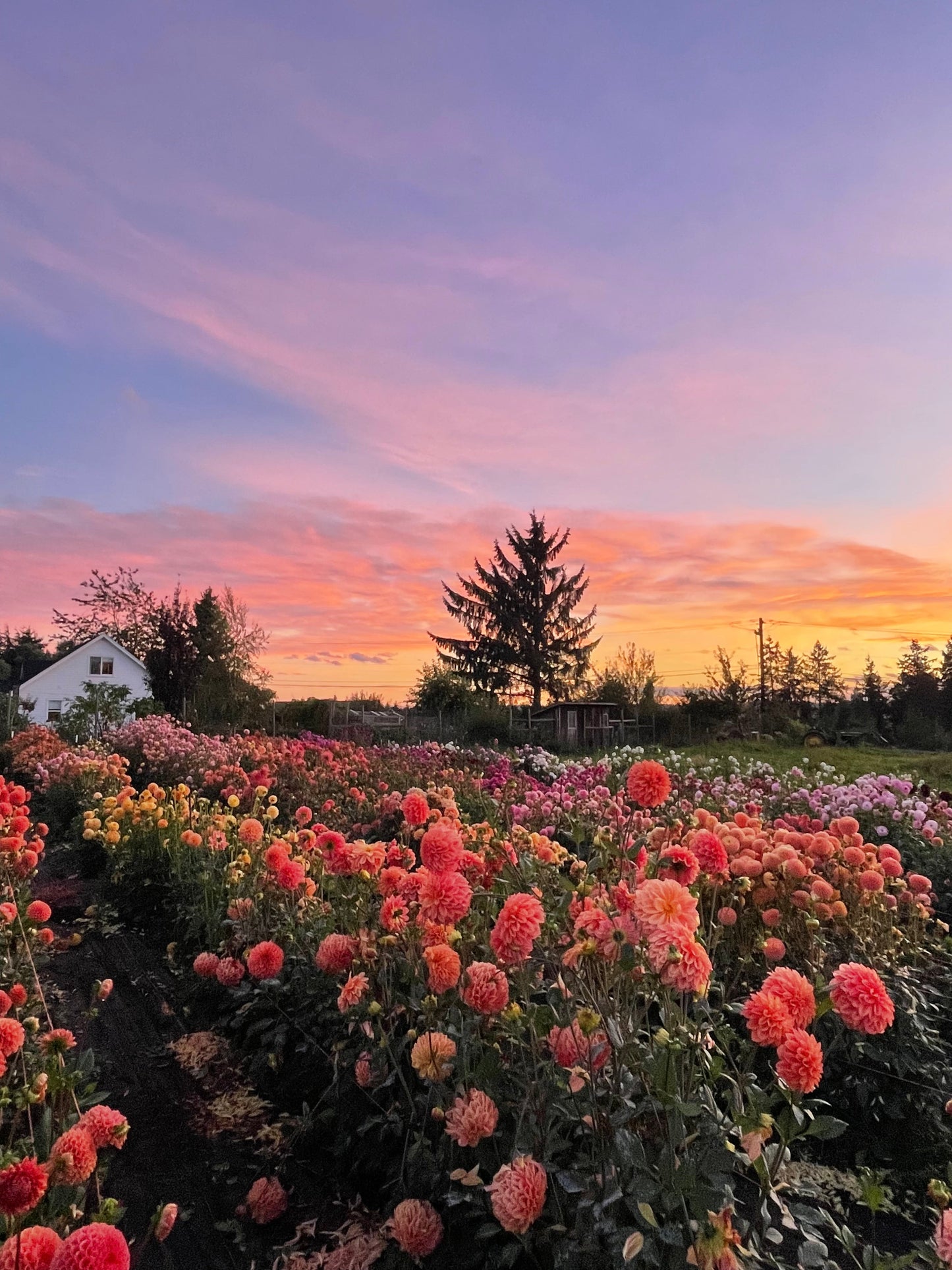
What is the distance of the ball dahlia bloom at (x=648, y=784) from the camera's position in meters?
1.79

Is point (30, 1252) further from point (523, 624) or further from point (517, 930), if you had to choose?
point (523, 624)

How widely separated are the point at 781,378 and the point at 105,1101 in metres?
7.11

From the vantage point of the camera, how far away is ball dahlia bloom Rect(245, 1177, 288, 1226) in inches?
83.4

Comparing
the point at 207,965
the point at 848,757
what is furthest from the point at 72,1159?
the point at 848,757

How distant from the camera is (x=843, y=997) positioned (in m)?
1.46

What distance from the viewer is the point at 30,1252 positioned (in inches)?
46.5

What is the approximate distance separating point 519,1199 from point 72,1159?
85 centimetres

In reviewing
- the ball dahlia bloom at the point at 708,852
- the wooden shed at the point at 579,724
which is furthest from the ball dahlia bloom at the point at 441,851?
the wooden shed at the point at 579,724

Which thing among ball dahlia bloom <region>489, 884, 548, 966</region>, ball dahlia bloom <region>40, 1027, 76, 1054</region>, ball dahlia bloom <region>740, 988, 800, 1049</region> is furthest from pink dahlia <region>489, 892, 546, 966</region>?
ball dahlia bloom <region>40, 1027, 76, 1054</region>

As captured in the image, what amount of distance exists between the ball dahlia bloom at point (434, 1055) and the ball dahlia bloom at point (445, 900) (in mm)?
252

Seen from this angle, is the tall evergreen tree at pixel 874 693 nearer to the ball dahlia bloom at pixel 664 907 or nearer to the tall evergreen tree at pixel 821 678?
the tall evergreen tree at pixel 821 678

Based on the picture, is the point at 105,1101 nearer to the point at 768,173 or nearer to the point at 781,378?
the point at 768,173

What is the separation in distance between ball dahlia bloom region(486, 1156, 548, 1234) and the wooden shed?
19.0 metres

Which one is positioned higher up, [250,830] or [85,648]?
[85,648]
